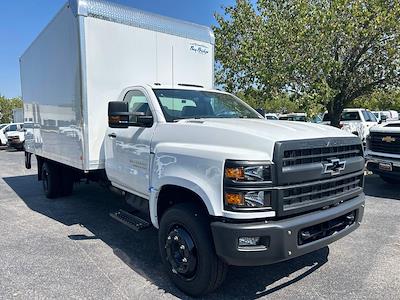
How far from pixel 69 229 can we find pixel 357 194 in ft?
13.7

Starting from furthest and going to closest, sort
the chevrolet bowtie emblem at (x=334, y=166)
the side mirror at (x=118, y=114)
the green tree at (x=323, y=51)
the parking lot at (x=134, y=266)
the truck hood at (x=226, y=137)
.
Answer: the green tree at (x=323, y=51)
the side mirror at (x=118, y=114)
the parking lot at (x=134, y=266)
the chevrolet bowtie emblem at (x=334, y=166)
the truck hood at (x=226, y=137)

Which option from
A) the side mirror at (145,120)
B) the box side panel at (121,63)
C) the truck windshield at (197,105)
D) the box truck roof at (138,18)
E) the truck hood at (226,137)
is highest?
the box truck roof at (138,18)

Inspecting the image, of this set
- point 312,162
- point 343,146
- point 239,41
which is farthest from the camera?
point 239,41

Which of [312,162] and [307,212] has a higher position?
[312,162]

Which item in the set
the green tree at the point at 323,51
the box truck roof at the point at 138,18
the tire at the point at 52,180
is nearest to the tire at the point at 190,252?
the box truck roof at the point at 138,18

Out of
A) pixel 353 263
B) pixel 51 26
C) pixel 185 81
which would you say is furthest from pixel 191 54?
pixel 353 263

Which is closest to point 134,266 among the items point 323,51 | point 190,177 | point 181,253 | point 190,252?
point 181,253

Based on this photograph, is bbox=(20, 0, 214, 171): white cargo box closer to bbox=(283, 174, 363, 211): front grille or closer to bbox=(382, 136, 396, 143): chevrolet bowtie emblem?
bbox=(283, 174, 363, 211): front grille

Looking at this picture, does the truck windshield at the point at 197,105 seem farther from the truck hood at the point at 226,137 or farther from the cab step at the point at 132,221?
the cab step at the point at 132,221

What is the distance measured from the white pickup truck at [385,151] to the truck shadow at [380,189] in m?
0.36

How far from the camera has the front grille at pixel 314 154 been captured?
305cm

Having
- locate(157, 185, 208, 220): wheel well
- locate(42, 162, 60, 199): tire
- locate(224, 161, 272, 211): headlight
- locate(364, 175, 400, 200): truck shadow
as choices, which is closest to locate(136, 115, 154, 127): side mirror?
locate(157, 185, 208, 220): wheel well

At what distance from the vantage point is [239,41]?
53.8 ft

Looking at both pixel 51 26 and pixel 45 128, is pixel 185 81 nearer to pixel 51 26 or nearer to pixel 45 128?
pixel 51 26
